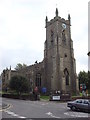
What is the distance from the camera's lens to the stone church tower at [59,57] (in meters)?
61.7

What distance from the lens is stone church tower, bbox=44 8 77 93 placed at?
202 ft

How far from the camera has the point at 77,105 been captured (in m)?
24.3

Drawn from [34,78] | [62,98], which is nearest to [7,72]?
[34,78]

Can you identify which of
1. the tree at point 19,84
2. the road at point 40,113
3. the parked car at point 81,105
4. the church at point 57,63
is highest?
the church at point 57,63

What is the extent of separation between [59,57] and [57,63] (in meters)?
1.92

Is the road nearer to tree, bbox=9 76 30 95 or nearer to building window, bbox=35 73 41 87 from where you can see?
tree, bbox=9 76 30 95

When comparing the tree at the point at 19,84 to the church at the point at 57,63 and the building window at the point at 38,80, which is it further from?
the building window at the point at 38,80

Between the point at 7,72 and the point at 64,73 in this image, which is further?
the point at 7,72

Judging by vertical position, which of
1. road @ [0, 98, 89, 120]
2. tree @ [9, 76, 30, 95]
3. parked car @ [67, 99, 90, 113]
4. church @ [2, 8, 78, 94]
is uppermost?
church @ [2, 8, 78, 94]

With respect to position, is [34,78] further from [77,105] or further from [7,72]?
[77,105]

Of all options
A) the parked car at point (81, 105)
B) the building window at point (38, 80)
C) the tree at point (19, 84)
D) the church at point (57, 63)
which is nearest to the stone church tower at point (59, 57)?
the church at point (57, 63)

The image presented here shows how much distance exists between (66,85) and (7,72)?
30.8m

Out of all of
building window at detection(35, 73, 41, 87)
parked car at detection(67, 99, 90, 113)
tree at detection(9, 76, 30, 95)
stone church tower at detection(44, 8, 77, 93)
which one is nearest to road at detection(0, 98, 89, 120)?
parked car at detection(67, 99, 90, 113)

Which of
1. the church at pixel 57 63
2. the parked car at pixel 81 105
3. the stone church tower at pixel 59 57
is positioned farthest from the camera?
the church at pixel 57 63
